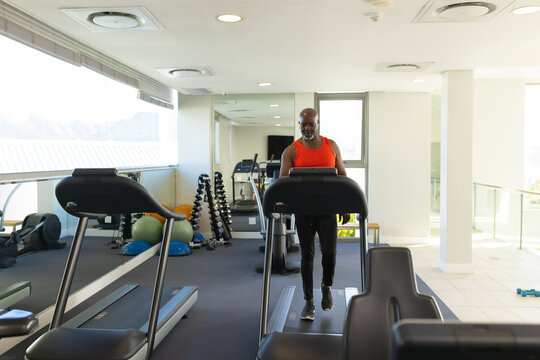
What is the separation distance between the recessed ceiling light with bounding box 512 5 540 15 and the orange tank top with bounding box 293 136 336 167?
173 centimetres

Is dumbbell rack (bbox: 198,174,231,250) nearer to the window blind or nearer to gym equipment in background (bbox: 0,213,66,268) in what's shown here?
the window blind

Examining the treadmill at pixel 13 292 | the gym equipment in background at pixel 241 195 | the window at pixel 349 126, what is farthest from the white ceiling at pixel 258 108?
the treadmill at pixel 13 292

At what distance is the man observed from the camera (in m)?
3.17

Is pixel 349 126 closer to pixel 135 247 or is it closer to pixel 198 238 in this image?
pixel 198 238

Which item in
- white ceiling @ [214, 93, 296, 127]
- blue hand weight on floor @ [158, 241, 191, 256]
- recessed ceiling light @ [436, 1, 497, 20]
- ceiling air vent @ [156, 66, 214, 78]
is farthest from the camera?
white ceiling @ [214, 93, 296, 127]

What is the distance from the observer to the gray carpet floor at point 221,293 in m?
3.15

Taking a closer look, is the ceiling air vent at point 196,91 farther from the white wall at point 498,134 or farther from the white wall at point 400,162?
the white wall at point 498,134

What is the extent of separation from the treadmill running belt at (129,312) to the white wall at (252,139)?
3914 millimetres

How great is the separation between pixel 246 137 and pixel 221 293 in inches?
147

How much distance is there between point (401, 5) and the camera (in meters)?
3.12

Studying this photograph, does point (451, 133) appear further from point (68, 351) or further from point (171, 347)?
point (68, 351)

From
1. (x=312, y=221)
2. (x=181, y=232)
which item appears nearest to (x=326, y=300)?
(x=312, y=221)

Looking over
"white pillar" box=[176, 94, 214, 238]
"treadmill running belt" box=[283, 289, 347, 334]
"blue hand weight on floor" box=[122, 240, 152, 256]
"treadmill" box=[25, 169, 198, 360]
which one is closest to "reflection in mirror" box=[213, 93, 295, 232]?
"white pillar" box=[176, 94, 214, 238]

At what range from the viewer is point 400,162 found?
7.25m
